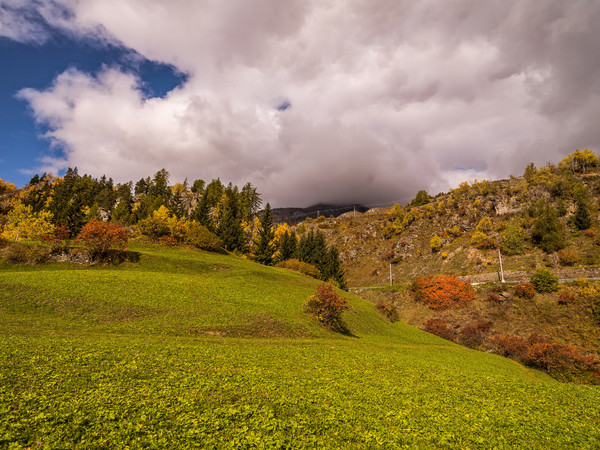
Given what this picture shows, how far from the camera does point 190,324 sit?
23.7 meters

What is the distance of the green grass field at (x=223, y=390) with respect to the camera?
7949 millimetres

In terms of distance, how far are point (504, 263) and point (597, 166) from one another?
72.2 m

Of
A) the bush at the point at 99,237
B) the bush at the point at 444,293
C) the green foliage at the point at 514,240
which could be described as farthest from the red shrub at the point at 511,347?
the bush at the point at 99,237

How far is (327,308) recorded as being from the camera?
31.6m

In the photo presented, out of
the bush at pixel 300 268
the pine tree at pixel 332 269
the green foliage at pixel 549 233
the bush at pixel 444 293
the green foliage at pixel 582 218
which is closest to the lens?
the bush at pixel 444 293

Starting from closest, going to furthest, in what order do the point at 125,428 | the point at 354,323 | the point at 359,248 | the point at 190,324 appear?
the point at 125,428 < the point at 190,324 < the point at 354,323 < the point at 359,248

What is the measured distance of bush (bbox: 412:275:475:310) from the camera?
66000 mm

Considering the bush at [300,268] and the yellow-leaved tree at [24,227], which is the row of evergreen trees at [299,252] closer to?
the bush at [300,268]

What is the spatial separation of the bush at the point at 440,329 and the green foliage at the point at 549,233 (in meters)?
46.3

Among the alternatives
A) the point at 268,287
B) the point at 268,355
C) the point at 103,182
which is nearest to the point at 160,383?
the point at 268,355

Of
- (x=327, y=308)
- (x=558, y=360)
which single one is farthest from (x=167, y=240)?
(x=558, y=360)

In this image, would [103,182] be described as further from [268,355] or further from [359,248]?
[268,355]

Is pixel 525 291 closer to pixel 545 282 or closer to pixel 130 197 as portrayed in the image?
pixel 545 282

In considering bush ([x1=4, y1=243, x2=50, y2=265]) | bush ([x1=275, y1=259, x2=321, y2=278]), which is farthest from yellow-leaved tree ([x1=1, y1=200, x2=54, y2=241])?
bush ([x1=275, y1=259, x2=321, y2=278])
